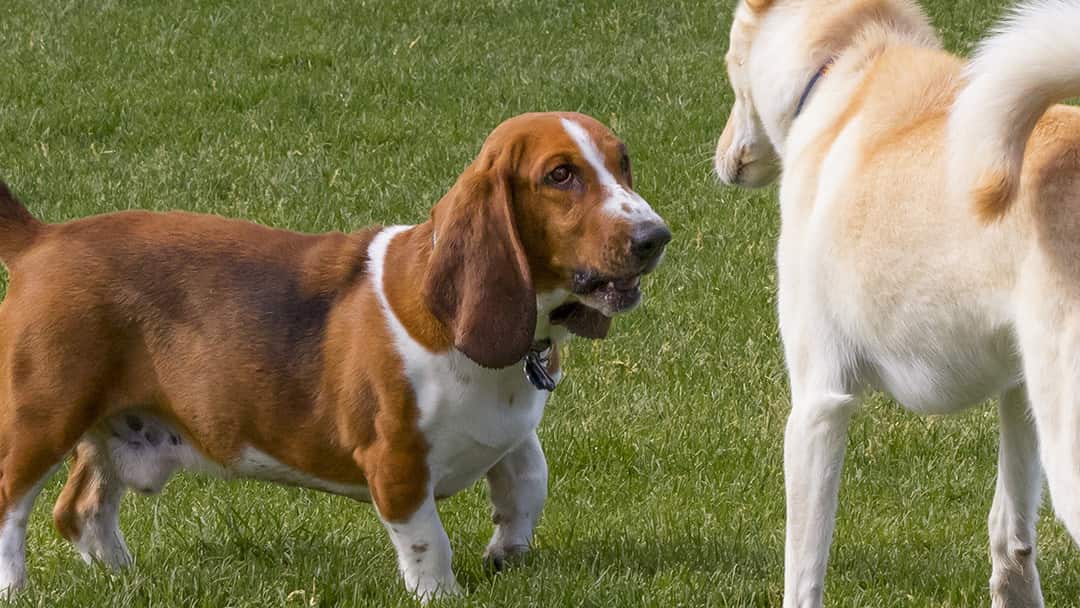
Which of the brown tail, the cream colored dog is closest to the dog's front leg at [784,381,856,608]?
the cream colored dog

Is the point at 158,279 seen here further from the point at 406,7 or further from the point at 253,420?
the point at 406,7

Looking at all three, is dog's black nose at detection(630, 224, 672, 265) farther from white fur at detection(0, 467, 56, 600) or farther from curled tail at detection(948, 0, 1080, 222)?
white fur at detection(0, 467, 56, 600)

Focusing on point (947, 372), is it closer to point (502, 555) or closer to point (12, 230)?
point (502, 555)

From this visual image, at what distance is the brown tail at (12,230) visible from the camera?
192 inches

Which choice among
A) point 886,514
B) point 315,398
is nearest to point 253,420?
point 315,398

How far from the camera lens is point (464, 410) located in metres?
4.57

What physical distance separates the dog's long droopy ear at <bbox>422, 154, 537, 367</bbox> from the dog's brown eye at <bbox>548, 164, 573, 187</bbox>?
12cm

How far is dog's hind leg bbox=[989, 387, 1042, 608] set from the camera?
182 inches

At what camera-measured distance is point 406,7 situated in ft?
46.2

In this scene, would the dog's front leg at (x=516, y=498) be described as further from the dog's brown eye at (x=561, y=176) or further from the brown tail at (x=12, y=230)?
the brown tail at (x=12, y=230)

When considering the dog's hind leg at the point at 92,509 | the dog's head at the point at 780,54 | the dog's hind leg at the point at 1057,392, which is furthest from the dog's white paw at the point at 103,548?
the dog's hind leg at the point at 1057,392

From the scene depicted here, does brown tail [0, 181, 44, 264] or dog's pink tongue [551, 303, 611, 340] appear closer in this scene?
dog's pink tongue [551, 303, 611, 340]

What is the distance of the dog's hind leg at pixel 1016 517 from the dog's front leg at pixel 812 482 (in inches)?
25.0

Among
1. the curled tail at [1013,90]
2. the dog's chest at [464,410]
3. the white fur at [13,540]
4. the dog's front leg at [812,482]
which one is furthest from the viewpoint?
the white fur at [13,540]
